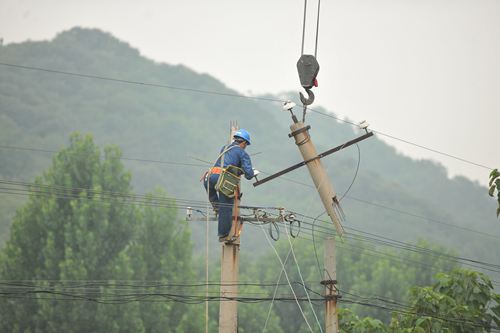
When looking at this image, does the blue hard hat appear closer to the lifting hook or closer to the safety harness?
the safety harness

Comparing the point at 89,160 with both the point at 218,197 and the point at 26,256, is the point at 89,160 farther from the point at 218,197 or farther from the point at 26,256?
the point at 218,197

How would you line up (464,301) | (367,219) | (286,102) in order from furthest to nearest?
(367,219) < (464,301) < (286,102)

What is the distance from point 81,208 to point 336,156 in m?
135

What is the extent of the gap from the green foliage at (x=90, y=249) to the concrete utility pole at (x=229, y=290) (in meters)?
28.9

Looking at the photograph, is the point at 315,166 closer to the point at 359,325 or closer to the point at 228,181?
the point at 228,181

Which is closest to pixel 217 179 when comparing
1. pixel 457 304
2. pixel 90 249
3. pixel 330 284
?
pixel 330 284

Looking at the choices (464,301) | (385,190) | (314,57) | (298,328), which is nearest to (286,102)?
(314,57)

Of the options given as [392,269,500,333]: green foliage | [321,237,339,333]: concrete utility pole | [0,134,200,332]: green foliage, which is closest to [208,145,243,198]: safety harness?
[321,237,339,333]: concrete utility pole

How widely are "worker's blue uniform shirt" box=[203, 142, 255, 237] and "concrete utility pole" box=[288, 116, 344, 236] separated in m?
0.98

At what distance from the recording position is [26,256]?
49812mm

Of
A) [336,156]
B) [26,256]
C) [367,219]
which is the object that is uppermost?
[336,156]

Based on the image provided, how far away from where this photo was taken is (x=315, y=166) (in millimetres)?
18469

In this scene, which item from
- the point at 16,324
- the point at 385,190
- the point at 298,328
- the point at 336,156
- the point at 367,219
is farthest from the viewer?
the point at 336,156

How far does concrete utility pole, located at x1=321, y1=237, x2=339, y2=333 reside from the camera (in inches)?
718
